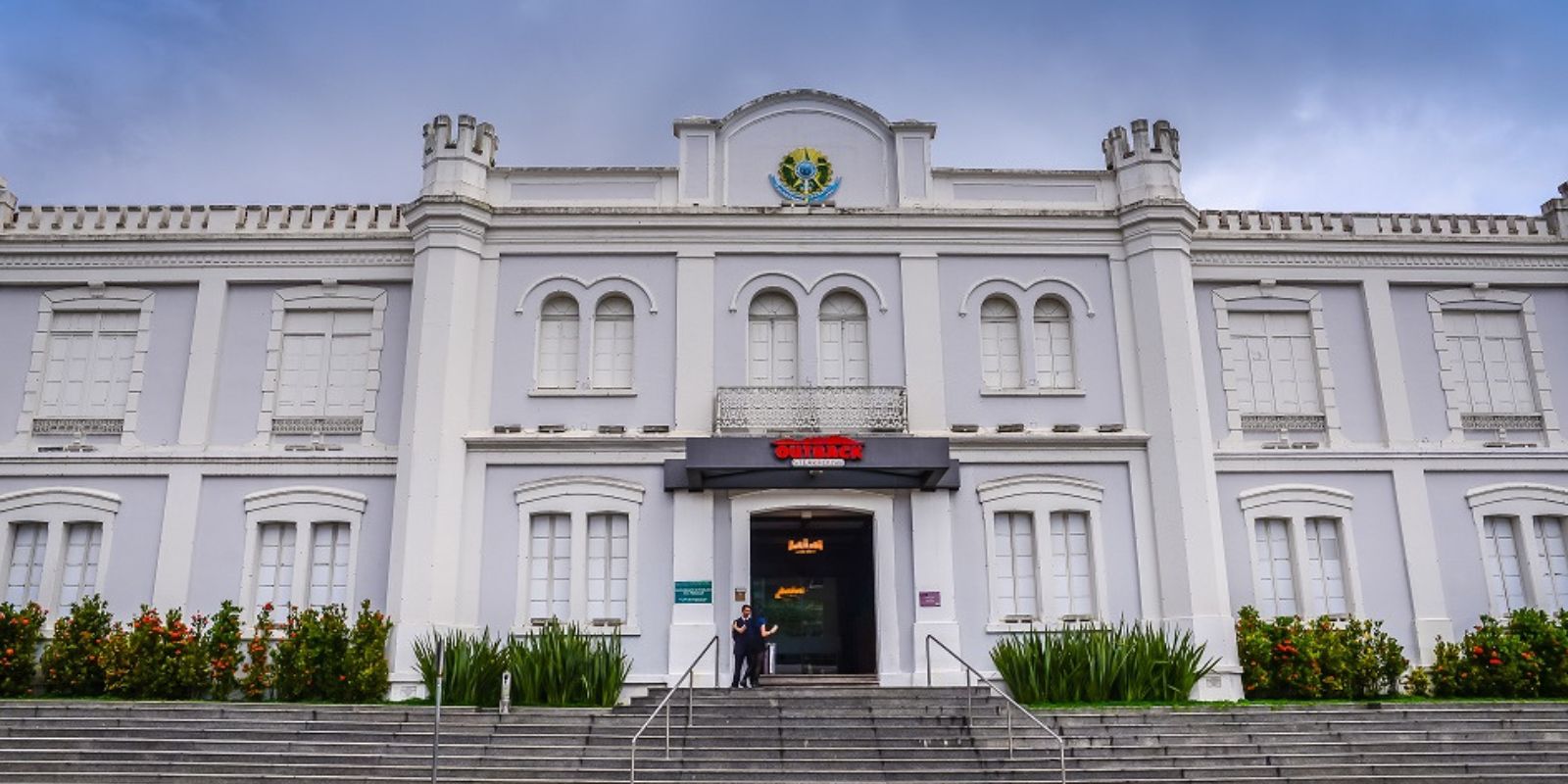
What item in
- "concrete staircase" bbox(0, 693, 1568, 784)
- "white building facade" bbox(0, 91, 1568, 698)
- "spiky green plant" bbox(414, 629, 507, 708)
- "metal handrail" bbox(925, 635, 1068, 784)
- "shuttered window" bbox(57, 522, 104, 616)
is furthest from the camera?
"shuttered window" bbox(57, 522, 104, 616)

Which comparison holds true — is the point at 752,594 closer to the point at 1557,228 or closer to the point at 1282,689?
the point at 1282,689

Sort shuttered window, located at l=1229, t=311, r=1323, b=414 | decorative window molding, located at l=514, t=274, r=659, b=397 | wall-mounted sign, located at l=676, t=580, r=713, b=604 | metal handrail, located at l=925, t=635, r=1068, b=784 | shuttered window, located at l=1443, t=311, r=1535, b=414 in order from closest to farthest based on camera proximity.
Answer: metal handrail, located at l=925, t=635, r=1068, b=784 → wall-mounted sign, located at l=676, t=580, r=713, b=604 → decorative window molding, located at l=514, t=274, r=659, b=397 → shuttered window, located at l=1229, t=311, r=1323, b=414 → shuttered window, located at l=1443, t=311, r=1535, b=414

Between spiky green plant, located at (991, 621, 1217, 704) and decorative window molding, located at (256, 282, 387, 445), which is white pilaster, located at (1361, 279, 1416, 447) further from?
decorative window molding, located at (256, 282, 387, 445)

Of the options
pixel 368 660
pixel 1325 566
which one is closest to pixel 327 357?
pixel 368 660

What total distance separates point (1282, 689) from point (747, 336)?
990 cm

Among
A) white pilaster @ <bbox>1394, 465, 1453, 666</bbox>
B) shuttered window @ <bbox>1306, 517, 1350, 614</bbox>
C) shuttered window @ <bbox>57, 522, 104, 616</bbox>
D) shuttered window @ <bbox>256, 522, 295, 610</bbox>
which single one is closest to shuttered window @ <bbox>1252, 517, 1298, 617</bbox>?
shuttered window @ <bbox>1306, 517, 1350, 614</bbox>

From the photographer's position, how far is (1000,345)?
19.3 meters

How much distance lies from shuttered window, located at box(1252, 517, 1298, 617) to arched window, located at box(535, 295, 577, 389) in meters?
11.6

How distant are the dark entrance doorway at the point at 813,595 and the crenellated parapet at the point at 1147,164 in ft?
24.7

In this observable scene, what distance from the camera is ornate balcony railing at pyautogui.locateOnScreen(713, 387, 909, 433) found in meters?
18.1

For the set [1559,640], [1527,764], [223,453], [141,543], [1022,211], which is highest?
[1022,211]

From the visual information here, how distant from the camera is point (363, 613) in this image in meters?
16.6

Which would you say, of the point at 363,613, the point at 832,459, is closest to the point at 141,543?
the point at 363,613

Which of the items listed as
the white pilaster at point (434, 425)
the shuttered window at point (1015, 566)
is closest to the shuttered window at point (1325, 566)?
the shuttered window at point (1015, 566)
